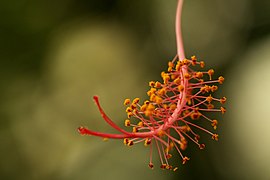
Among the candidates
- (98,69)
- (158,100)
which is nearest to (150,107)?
(158,100)

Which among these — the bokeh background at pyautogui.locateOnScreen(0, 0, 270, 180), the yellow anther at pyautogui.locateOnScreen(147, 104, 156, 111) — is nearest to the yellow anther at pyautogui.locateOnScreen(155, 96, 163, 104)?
the yellow anther at pyautogui.locateOnScreen(147, 104, 156, 111)

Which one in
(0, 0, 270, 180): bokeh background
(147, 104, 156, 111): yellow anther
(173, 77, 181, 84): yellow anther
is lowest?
(147, 104, 156, 111): yellow anther

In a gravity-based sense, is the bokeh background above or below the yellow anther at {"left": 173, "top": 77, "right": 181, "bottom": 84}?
above

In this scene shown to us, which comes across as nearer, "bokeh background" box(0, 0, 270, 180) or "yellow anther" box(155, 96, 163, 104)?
"yellow anther" box(155, 96, 163, 104)

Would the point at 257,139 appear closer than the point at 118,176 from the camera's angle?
Yes

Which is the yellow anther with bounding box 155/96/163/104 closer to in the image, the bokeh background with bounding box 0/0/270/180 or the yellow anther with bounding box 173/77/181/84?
the yellow anther with bounding box 173/77/181/84

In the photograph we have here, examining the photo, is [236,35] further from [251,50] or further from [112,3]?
[112,3]

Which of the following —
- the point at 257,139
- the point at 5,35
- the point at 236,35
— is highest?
the point at 5,35

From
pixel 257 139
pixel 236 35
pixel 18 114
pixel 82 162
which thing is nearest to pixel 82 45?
pixel 18 114

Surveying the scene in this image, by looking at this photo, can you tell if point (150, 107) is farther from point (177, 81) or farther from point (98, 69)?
point (98, 69)
